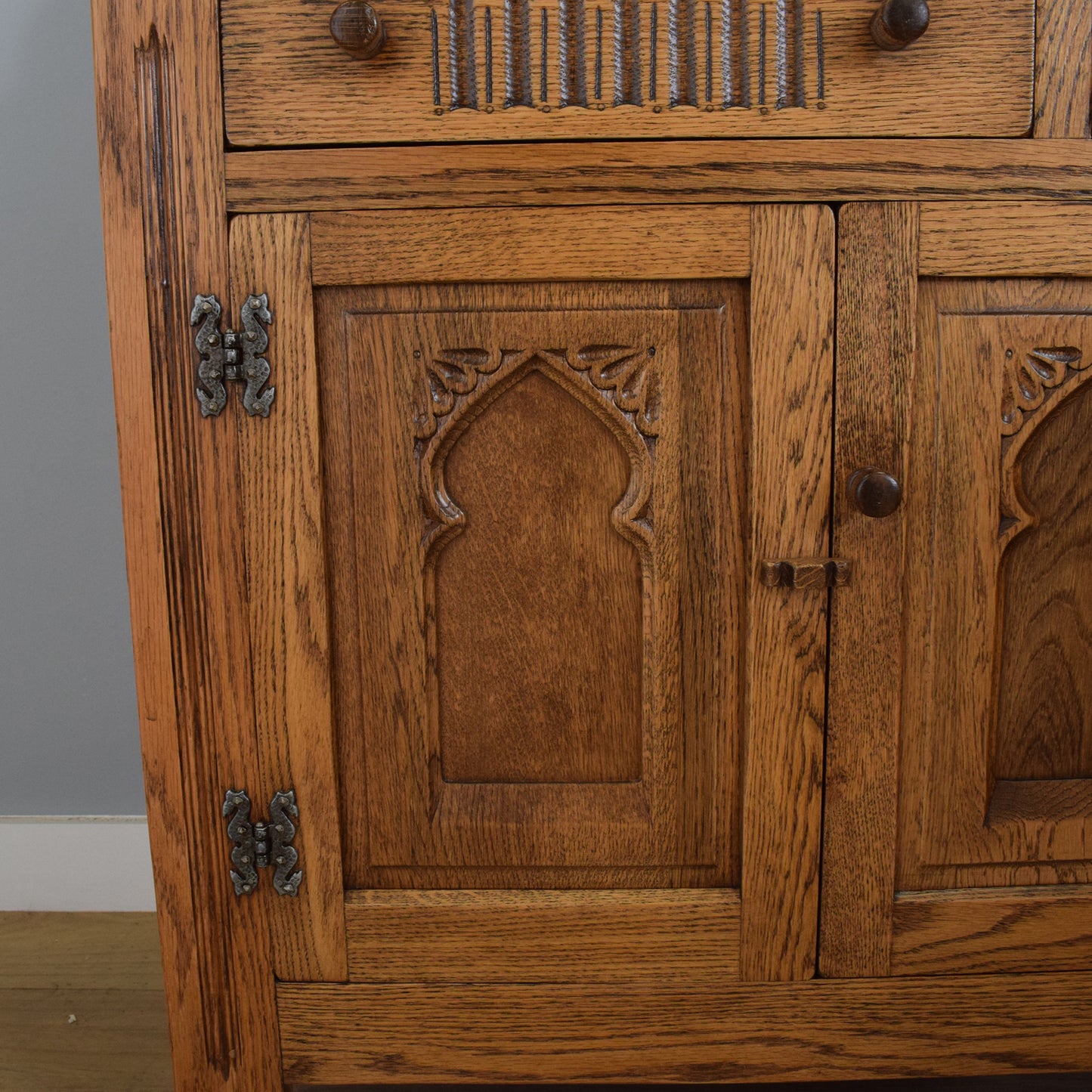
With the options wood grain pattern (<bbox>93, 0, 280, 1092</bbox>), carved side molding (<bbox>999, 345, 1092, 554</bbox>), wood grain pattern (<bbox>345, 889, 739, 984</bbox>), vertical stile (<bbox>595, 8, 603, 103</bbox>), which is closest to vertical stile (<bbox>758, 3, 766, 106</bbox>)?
vertical stile (<bbox>595, 8, 603, 103</bbox>)

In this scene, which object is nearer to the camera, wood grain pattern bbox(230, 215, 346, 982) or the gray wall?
wood grain pattern bbox(230, 215, 346, 982)

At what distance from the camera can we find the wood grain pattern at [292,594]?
674 millimetres

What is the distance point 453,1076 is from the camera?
0.75m

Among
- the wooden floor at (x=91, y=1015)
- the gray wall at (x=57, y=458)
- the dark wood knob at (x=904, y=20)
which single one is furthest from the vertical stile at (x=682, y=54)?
the wooden floor at (x=91, y=1015)

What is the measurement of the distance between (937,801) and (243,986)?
1.82 ft

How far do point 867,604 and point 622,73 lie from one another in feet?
1.36

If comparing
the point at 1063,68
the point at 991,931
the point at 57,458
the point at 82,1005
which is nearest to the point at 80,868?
the point at 82,1005

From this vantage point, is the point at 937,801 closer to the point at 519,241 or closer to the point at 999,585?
the point at 999,585

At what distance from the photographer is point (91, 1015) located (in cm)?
99

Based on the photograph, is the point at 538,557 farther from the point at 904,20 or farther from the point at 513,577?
the point at 904,20

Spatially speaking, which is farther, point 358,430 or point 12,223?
point 12,223

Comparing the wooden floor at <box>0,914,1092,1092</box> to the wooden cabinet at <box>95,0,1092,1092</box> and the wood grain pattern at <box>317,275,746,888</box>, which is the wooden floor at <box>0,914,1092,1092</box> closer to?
the wooden cabinet at <box>95,0,1092,1092</box>

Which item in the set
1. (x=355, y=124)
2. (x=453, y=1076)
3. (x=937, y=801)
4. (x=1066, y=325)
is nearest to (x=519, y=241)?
(x=355, y=124)

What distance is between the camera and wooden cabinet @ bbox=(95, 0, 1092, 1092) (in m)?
0.66
